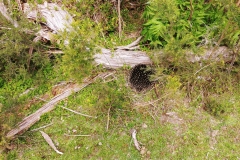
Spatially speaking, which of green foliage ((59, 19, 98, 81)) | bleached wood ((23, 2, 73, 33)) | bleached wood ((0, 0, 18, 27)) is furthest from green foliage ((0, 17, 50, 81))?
green foliage ((59, 19, 98, 81))

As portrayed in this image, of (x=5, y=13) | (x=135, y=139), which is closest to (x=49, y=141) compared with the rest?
(x=135, y=139)

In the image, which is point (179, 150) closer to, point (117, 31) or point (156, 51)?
point (156, 51)

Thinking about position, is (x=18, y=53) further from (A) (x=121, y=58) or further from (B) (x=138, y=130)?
(B) (x=138, y=130)

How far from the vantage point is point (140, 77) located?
4.96 m

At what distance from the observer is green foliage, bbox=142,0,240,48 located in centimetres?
440

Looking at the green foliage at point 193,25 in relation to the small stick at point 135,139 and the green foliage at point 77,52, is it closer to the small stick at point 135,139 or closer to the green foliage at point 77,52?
the green foliage at point 77,52

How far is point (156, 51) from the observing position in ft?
15.3

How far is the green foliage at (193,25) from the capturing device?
4.40 m

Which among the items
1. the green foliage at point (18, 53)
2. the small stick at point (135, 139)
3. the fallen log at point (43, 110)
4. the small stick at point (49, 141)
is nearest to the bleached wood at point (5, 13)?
the green foliage at point (18, 53)

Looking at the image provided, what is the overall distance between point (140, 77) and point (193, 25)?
4.56 feet

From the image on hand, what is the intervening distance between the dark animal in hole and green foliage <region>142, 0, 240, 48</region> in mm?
517

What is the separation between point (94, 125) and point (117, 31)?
2075 mm

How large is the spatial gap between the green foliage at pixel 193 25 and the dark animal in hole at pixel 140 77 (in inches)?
20.4

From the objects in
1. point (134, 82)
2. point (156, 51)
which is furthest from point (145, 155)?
point (156, 51)
